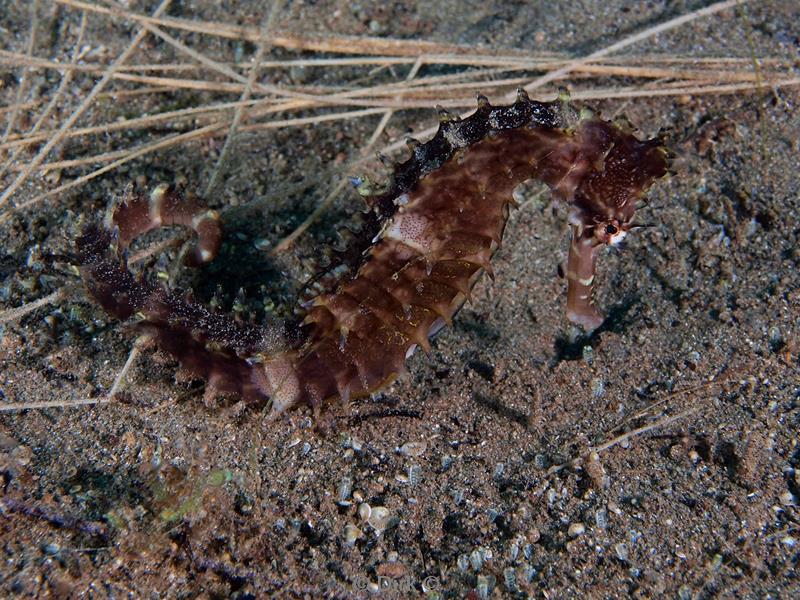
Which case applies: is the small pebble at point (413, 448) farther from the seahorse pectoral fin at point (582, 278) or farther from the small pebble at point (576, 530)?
the seahorse pectoral fin at point (582, 278)

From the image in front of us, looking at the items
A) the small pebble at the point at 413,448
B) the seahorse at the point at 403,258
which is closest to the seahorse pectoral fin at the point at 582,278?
the seahorse at the point at 403,258

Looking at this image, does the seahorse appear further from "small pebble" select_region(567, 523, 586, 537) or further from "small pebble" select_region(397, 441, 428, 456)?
"small pebble" select_region(567, 523, 586, 537)

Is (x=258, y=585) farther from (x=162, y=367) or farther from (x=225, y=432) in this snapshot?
(x=162, y=367)

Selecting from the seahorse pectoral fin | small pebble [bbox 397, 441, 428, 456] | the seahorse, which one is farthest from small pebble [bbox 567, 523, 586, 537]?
the seahorse pectoral fin

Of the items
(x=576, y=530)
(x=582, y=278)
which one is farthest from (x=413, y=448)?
(x=582, y=278)

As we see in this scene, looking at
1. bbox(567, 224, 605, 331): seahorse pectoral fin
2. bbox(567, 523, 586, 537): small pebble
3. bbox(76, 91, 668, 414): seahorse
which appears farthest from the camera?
bbox(567, 224, 605, 331): seahorse pectoral fin

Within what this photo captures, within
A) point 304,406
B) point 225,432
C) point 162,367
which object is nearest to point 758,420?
point 304,406

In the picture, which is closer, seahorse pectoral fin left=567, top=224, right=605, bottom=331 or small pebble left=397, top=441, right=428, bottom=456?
small pebble left=397, top=441, right=428, bottom=456
